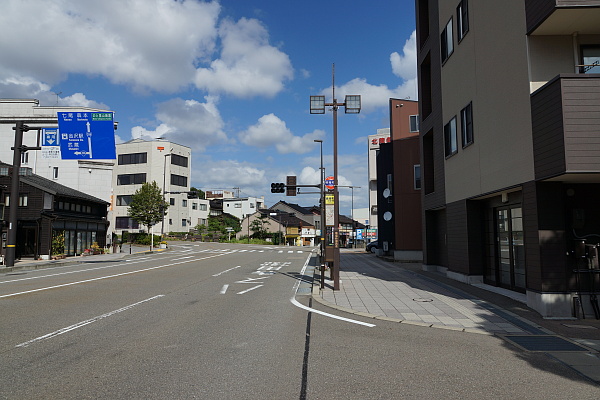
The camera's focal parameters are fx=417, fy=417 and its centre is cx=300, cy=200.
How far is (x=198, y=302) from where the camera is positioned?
1130 cm

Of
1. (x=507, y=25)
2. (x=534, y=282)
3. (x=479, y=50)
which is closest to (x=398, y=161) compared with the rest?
(x=479, y=50)

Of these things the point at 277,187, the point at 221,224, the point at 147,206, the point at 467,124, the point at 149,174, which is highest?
the point at 149,174

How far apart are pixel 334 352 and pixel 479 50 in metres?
10.9

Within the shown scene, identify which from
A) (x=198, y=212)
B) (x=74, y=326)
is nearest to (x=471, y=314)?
(x=74, y=326)

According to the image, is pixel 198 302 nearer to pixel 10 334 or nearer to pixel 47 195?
pixel 10 334

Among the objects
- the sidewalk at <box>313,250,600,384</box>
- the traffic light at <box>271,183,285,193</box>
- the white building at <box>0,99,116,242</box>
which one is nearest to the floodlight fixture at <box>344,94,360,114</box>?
the sidewalk at <box>313,250,600,384</box>

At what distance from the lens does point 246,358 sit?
240 inches

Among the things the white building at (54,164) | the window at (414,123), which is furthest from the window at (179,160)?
the window at (414,123)

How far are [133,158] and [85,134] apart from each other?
164 feet

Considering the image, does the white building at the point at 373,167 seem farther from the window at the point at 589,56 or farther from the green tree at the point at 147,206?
the window at the point at 589,56

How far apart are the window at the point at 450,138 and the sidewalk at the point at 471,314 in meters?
5.11

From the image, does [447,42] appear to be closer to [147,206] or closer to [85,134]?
[85,134]

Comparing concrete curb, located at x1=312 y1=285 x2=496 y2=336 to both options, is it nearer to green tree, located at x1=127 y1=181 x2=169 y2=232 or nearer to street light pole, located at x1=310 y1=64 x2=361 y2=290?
street light pole, located at x1=310 y1=64 x2=361 y2=290

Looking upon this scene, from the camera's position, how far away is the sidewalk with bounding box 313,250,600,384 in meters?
6.89
